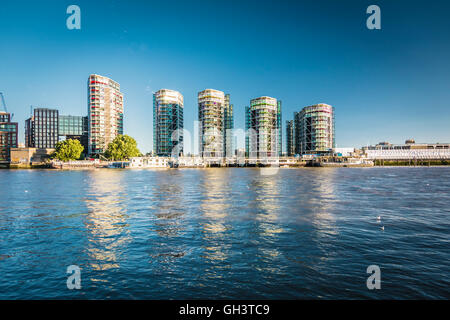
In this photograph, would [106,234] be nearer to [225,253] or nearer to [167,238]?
[167,238]

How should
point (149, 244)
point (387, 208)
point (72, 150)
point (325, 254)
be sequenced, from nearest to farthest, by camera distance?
point (325, 254) → point (149, 244) → point (387, 208) → point (72, 150)

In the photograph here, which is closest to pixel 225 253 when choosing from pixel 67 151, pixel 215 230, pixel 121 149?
pixel 215 230

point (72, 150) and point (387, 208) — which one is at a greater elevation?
point (72, 150)

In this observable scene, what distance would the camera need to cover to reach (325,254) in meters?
16.0

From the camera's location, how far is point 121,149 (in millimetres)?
187000

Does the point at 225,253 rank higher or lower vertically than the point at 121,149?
lower

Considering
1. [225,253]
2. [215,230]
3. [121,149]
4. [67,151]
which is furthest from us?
[121,149]

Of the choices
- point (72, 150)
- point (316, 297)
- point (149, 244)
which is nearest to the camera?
point (316, 297)

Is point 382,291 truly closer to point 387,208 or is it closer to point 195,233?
point 195,233

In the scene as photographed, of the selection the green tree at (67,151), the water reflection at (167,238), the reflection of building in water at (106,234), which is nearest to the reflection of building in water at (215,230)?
the water reflection at (167,238)

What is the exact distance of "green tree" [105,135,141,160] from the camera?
186 metres

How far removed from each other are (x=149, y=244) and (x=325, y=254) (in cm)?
1233

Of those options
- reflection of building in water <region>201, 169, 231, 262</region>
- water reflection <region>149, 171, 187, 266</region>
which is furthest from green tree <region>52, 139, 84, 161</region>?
reflection of building in water <region>201, 169, 231, 262</region>
